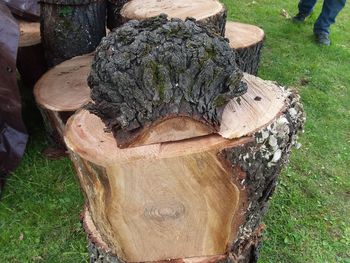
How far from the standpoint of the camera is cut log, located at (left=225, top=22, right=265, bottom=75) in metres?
2.74

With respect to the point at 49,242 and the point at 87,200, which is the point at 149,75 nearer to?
the point at 87,200

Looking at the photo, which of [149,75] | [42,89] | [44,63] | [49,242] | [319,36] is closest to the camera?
[149,75]

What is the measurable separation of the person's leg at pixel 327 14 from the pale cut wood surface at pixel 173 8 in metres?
2.40

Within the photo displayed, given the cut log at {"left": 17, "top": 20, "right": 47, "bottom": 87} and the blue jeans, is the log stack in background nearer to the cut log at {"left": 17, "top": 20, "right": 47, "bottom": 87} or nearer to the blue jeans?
the cut log at {"left": 17, "top": 20, "right": 47, "bottom": 87}

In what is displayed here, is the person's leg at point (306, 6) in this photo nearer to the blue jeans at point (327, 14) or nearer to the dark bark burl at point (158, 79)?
the blue jeans at point (327, 14)

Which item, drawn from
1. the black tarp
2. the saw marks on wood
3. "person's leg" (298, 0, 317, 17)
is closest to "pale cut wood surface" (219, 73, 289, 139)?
the saw marks on wood

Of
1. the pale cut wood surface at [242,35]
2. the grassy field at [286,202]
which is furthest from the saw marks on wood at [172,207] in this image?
the pale cut wood surface at [242,35]

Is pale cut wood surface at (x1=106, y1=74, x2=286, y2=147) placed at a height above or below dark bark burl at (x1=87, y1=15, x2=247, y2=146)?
below

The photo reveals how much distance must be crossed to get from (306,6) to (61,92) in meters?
3.24

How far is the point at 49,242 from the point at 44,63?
1409 mm

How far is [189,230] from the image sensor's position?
162 cm

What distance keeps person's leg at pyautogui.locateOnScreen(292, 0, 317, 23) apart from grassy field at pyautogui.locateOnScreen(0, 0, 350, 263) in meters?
1.42

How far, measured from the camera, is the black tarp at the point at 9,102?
2.38 meters

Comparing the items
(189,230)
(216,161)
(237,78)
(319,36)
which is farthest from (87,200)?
(319,36)
